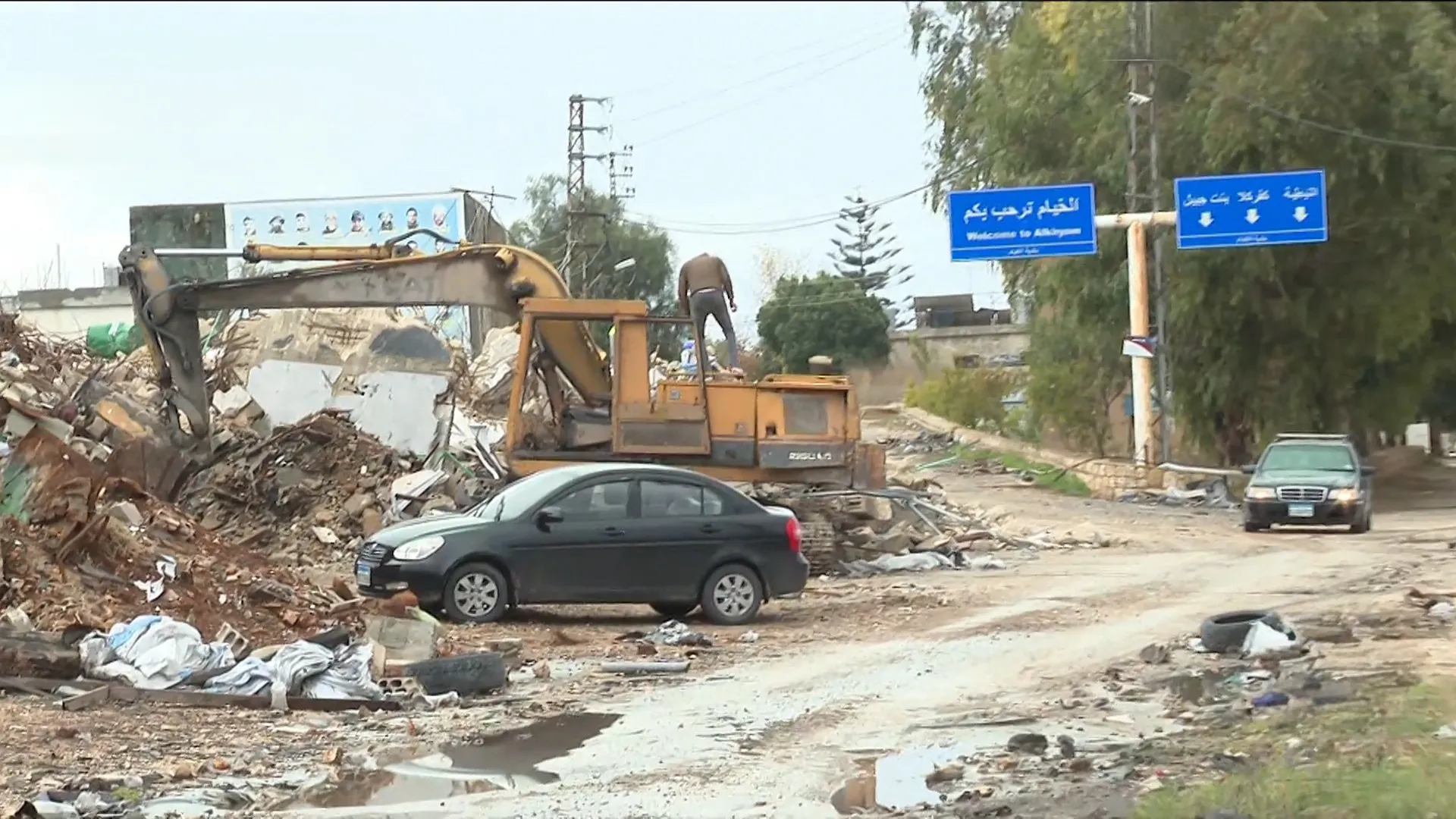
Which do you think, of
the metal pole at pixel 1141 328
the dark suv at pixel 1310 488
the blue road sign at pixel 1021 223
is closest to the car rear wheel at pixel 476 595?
the dark suv at pixel 1310 488

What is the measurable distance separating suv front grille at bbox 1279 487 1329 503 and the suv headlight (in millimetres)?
17109

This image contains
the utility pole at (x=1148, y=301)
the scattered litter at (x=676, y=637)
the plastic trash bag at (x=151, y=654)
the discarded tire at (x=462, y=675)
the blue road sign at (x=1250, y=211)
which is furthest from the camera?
the utility pole at (x=1148, y=301)

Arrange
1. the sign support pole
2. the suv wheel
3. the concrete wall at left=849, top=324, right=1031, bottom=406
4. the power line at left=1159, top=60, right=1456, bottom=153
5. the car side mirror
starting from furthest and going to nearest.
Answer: the concrete wall at left=849, top=324, right=1031, bottom=406
the sign support pole
the power line at left=1159, top=60, right=1456, bottom=153
the suv wheel
the car side mirror

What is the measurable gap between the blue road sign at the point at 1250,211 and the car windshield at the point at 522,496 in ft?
67.5

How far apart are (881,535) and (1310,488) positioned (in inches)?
343

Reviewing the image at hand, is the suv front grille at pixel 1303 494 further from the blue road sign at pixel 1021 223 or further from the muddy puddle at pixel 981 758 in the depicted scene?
the muddy puddle at pixel 981 758

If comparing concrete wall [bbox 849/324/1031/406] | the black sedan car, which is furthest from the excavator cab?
concrete wall [bbox 849/324/1031/406]

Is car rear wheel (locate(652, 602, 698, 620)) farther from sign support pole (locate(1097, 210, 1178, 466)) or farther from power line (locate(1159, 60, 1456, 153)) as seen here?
sign support pole (locate(1097, 210, 1178, 466))

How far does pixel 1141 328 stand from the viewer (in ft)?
120

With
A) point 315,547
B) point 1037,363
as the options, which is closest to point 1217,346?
point 1037,363

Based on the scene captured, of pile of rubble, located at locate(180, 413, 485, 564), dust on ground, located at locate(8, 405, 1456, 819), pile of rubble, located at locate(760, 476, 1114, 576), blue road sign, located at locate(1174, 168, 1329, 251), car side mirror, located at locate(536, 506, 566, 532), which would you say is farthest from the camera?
blue road sign, located at locate(1174, 168, 1329, 251)

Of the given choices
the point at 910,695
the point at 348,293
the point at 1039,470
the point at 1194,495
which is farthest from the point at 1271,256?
the point at 910,695

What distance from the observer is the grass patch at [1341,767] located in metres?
7.56

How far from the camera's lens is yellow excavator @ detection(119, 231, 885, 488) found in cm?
2112
